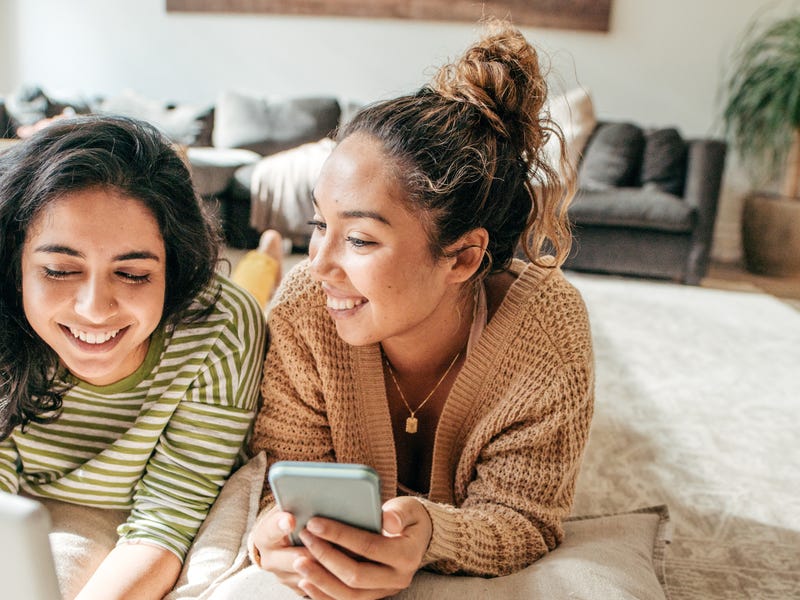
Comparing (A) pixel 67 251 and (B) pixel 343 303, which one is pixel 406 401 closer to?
(B) pixel 343 303

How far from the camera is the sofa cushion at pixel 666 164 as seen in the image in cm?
404

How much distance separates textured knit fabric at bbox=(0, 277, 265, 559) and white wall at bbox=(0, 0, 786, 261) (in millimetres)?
3905

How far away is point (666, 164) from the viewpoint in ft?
13.3

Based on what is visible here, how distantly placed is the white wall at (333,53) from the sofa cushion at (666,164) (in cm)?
74

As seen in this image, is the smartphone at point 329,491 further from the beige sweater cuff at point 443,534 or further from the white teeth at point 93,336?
the white teeth at point 93,336

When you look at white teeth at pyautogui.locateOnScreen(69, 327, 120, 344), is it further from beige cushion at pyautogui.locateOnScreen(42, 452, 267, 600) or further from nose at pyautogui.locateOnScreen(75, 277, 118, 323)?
beige cushion at pyautogui.locateOnScreen(42, 452, 267, 600)

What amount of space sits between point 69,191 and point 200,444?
39 centimetres

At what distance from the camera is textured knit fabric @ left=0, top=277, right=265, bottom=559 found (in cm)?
105

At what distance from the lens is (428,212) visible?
0.99 meters

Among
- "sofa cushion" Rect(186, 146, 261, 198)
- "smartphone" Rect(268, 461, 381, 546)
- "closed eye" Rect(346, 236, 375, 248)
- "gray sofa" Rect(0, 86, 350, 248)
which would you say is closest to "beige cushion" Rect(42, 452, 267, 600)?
"smartphone" Rect(268, 461, 381, 546)

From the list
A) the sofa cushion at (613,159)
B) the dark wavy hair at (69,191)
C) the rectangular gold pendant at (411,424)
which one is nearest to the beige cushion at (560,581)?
the rectangular gold pendant at (411,424)

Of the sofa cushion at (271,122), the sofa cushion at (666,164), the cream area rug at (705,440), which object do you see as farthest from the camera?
the sofa cushion at (271,122)

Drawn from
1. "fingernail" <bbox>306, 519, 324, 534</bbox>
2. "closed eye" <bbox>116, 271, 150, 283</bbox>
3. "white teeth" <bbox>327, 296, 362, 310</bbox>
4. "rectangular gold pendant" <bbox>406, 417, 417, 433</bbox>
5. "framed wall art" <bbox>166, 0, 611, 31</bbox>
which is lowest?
"rectangular gold pendant" <bbox>406, 417, 417, 433</bbox>

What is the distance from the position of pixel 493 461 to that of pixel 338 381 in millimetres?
261
